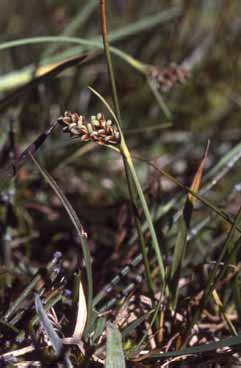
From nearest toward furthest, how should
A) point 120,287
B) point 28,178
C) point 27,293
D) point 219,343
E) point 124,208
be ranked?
point 219,343, point 27,293, point 120,287, point 124,208, point 28,178

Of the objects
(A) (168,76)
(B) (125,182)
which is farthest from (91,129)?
(B) (125,182)

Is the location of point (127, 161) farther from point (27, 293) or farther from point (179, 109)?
point (179, 109)

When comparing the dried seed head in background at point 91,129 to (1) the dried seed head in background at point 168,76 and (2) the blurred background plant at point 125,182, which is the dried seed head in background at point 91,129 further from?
(1) the dried seed head in background at point 168,76

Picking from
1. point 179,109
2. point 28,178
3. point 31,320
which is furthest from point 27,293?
point 179,109

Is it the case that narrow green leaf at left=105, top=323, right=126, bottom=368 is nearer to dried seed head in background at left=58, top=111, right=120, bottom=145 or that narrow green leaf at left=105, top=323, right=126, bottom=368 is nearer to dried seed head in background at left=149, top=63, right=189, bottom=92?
dried seed head in background at left=58, top=111, right=120, bottom=145

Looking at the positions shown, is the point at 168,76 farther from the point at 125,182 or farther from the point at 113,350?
the point at 113,350

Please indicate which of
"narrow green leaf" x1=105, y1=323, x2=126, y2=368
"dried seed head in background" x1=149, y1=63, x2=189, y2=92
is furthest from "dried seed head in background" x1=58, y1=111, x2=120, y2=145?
"dried seed head in background" x1=149, y1=63, x2=189, y2=92
